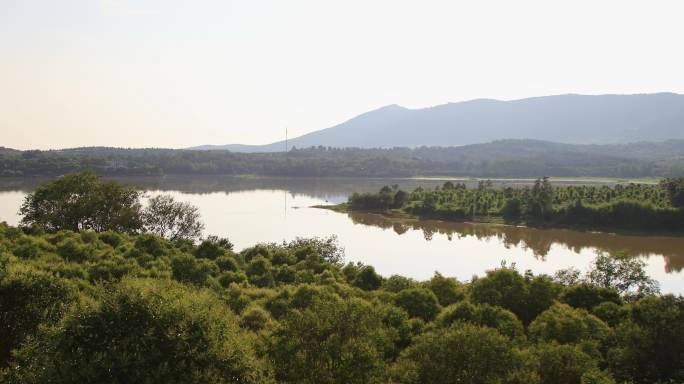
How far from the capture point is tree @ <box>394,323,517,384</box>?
33.8ft

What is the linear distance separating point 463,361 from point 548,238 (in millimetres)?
48763

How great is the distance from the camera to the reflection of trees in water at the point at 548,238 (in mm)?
47906

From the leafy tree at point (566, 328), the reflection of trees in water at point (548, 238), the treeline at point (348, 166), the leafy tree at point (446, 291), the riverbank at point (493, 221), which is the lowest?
the reflection of trees in water at point (548, 238)

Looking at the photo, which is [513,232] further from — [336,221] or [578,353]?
[578,353]

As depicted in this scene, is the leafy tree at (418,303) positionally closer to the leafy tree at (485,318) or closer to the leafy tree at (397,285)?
the leafy tree at (485,318)

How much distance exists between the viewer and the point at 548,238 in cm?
5509

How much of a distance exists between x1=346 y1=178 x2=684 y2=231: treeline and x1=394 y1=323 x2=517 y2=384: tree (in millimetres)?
55801

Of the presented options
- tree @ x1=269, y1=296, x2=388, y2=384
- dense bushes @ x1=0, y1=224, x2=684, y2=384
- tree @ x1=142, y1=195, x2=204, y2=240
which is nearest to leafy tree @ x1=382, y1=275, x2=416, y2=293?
dense bushes @ x1=0, y1=224, x2=684, y2=384

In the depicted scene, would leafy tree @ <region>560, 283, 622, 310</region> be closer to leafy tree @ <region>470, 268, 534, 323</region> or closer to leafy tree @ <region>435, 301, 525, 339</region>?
leafy tree @ <region>470, 268, 534, 323</region>

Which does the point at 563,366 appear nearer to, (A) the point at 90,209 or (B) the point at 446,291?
(B) the point at 446,291

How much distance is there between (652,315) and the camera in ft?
41.6

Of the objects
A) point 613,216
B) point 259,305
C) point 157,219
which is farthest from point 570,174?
point 259,305


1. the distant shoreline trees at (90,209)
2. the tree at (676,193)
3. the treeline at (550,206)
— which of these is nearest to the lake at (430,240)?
A: the treeline at (550,206)

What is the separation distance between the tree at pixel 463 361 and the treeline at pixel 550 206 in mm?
55801
